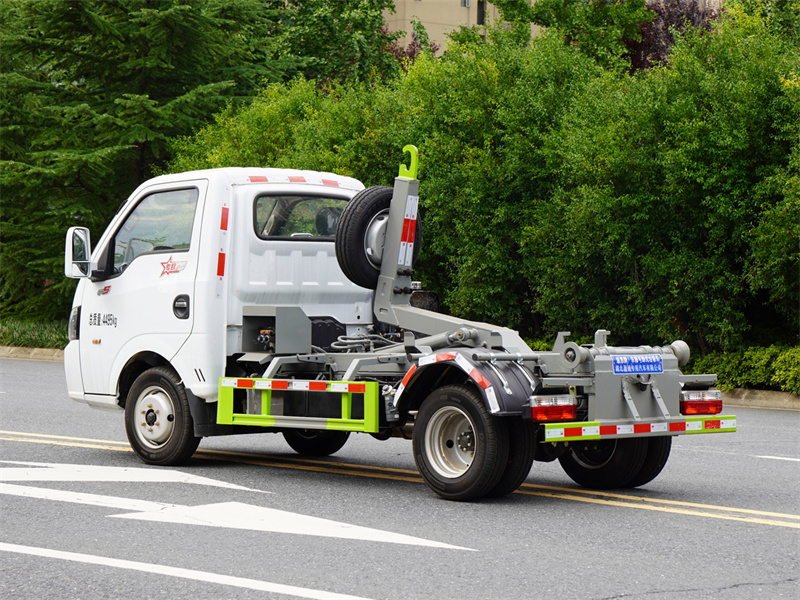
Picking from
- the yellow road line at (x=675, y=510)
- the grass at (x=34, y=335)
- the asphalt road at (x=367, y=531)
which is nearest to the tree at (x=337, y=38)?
the grass at (x=34, y=335)

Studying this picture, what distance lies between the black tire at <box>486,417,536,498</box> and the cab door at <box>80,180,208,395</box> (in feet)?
10.2

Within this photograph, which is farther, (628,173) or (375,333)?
(628,173)

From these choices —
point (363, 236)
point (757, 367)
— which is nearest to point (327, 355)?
point (363, 236)

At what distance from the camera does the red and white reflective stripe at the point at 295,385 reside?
834cm

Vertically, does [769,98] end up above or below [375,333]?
above

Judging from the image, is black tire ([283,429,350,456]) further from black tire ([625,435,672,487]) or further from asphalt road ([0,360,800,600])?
black tire ([625,435,672,487])

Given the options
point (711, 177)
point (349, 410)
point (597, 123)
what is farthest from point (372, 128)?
point (349, 410)

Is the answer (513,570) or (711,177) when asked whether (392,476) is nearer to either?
(513,570)

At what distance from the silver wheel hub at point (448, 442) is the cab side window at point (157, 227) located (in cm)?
291

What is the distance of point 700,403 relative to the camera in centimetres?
832

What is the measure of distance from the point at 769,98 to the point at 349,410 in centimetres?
1134

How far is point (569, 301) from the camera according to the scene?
20.0 meters

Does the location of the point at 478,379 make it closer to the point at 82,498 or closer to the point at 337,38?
the point at 82,498

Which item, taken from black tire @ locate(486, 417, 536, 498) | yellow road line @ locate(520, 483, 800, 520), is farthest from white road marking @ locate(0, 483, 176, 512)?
yellow road line @ locate(520, 483, 800, 520)
